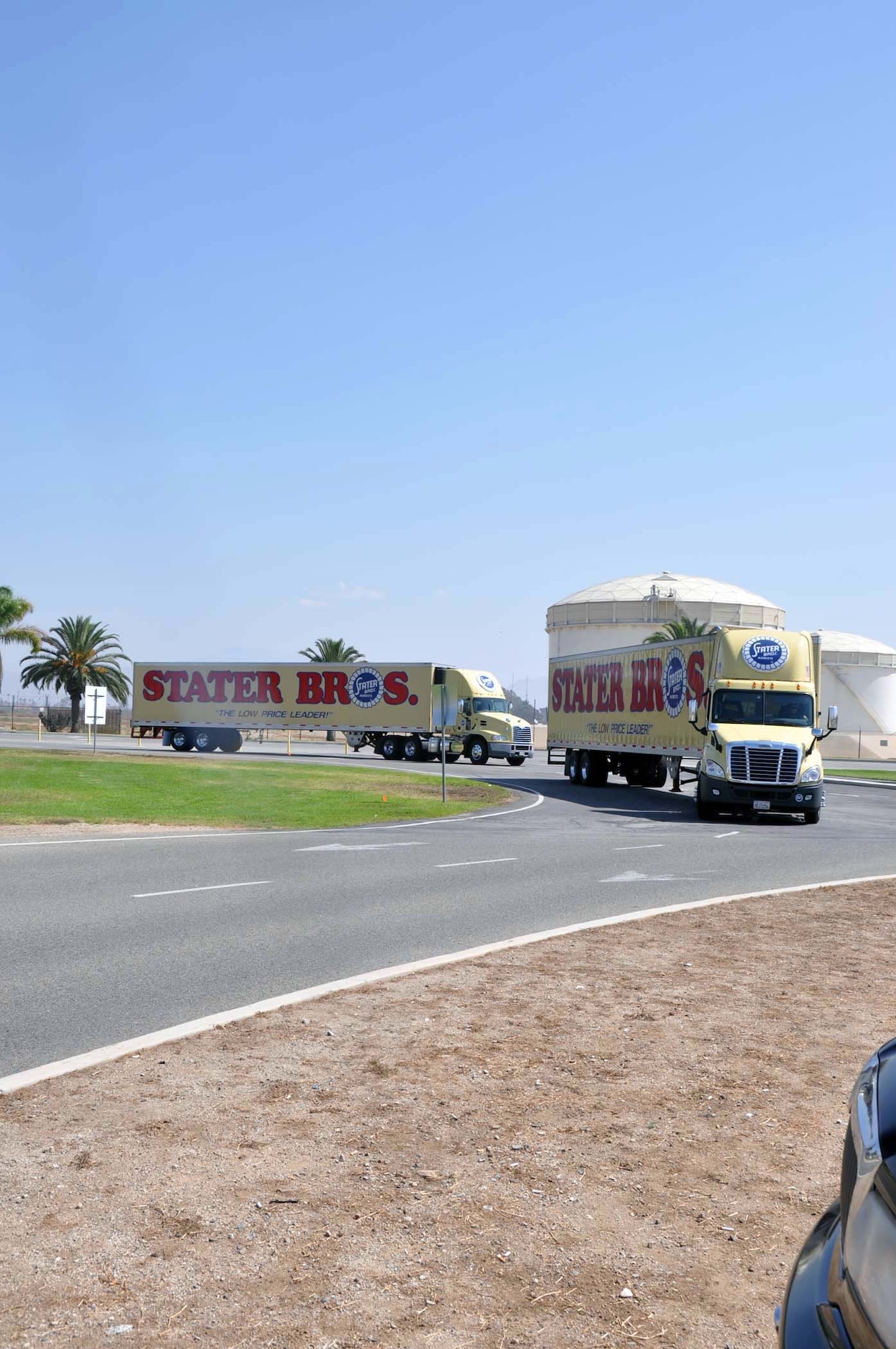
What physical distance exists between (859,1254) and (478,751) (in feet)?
152

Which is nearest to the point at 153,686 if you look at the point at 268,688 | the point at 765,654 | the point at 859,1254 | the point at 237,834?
the point at 268,688

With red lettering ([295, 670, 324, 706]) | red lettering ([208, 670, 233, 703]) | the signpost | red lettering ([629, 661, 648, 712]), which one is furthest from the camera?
red lettering ([208, 670, 233, 703])

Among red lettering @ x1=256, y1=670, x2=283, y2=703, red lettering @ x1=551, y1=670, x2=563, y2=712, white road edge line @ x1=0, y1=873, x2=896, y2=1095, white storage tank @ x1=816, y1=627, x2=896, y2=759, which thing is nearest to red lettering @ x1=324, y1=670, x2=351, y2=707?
Result: red lettering @ x1=256, y1=670, x2=283, y2=703

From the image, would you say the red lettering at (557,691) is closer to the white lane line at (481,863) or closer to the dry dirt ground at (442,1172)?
the white lane line at (481,863)

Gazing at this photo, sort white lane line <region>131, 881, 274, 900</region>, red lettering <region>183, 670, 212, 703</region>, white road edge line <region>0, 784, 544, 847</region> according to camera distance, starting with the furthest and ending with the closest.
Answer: red lettering <region>183, 670, 212, 703</region> < white road edge line <region>0, 784, 544, 847</region> < white lane line <region>131, 881, 274, 900</region>

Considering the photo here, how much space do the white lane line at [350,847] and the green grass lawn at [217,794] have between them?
3.13 metres

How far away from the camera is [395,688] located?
5131 cm

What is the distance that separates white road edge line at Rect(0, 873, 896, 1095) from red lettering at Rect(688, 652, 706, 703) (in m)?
16.5

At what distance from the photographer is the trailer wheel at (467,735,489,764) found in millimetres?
48125

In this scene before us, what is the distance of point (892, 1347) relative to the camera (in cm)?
198

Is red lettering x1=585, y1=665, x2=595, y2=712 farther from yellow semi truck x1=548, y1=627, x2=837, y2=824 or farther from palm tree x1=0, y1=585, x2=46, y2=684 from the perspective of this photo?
palm tree x1=0, y1=585, x2=46, y2=684

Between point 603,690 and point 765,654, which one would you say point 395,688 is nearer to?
point 603,690

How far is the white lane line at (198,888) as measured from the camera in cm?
1152

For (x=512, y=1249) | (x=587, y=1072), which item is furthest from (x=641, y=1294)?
(x=587, y=1072)
